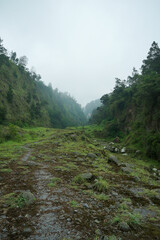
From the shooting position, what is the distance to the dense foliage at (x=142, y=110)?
22852 millimetres

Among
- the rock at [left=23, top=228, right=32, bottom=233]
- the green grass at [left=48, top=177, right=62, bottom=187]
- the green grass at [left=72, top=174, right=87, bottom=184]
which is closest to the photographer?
the rock at [left=23, top=228, right=32, bottom=233]

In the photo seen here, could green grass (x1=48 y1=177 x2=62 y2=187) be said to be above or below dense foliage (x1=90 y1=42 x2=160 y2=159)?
below

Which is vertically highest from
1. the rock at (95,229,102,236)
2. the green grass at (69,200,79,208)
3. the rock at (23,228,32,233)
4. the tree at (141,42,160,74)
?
the tree at (141,42,160,74)

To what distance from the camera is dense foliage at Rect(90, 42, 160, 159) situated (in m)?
22.9

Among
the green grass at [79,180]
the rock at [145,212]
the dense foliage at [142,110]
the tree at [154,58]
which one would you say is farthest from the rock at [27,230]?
the tree at [154,58]

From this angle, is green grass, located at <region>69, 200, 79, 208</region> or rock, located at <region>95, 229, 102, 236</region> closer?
rock, located at <region>95, 229, 102, 236</region>

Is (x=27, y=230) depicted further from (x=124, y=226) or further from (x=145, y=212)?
(x=145, y=212)

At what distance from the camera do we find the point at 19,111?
2579 inches

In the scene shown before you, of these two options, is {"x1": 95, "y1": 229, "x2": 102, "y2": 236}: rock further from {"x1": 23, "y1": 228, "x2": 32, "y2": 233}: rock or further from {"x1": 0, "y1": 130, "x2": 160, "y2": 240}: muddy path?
{"x1": 23, "y1": 228, "x2": 32, "y2": 233}: rock

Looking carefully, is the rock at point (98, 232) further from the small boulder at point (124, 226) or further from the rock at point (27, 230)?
the rock at point (27, 230)

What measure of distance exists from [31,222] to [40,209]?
85cm

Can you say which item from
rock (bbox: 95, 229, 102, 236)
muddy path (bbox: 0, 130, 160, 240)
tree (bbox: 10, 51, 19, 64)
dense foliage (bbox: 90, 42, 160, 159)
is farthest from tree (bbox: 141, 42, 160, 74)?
tree (bbox: 10, 51, 19, 64)

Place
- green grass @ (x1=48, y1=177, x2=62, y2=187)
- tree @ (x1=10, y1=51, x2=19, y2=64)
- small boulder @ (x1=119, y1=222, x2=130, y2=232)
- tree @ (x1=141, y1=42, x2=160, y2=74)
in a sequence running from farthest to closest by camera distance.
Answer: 1. tree @ (x1=10, y1=51, x2=19, y2=64)
2. tree @ (x1=141, y1=42, x2=160, y2=74)
3. green grass @ (x1=48, y1=177, x2=62, y2=187)
4. small boulder @ (x1=119, y1=222, x2=130, y2=232)

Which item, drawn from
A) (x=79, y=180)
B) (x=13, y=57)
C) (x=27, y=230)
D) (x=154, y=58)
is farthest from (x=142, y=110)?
(x=13, y=57)
